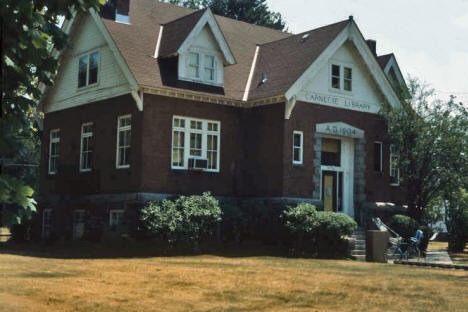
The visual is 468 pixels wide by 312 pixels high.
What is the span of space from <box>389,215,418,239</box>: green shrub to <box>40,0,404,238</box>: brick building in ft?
5.17

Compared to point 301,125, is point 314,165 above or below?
below

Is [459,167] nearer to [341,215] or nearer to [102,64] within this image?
[341,215]

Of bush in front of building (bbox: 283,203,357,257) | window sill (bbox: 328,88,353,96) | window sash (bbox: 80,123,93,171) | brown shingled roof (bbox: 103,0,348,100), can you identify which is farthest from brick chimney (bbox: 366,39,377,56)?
window sash (bbox: 80,123,93,171)

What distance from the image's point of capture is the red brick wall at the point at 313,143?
26391mm

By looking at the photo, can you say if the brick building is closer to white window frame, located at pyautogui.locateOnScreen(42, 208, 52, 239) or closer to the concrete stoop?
white window frame, located at pyautogui.locateOnScreen(42, 208, 52, 239)

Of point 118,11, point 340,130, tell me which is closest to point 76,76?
point 118,11

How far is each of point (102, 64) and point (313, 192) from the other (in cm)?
1065

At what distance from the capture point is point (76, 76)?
29.5 metres

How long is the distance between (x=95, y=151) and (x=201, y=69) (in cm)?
598

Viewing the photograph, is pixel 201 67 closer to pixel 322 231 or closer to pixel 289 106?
pixel 289 106

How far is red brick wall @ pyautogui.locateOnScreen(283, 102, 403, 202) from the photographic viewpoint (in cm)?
2639

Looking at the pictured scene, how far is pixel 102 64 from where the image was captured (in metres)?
27.5

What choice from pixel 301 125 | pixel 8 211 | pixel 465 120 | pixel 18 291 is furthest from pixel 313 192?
pixel 8 211

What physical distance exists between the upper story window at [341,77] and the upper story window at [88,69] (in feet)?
34.6
